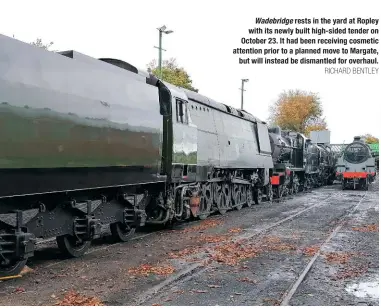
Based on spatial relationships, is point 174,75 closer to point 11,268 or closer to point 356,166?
point 356,166

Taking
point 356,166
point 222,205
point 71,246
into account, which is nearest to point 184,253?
point 71,246

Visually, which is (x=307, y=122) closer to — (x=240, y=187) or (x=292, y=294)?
(x=240, y=187)

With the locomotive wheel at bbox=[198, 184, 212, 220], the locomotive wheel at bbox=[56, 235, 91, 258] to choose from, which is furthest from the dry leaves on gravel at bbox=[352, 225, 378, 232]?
the locomotive wheel at bbox=[56, 235, 91, 258]

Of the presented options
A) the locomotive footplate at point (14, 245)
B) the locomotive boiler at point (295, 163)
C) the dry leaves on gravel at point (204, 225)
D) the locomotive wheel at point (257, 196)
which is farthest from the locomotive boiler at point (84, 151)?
the locomotive boiler at point (295, 163)

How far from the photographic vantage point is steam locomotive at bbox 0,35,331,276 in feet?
19.2

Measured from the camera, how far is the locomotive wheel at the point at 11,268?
618 cm

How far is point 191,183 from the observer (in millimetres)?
11922

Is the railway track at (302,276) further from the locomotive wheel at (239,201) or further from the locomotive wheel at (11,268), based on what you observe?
the locomotive wheel at (239,201)

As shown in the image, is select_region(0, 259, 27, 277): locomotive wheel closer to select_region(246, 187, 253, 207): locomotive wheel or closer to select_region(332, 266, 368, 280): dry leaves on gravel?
select_region(332, 266, 368, 280): dry leaves on gravel

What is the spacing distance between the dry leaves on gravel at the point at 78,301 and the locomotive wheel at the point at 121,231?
3715 millimetres

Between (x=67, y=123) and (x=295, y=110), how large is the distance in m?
58.4

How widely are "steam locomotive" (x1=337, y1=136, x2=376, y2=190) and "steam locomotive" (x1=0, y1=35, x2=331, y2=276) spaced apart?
20.2 meters

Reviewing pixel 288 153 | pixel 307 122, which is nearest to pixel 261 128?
pixel 288 153

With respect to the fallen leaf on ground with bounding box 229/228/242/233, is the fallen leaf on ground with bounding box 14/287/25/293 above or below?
above
